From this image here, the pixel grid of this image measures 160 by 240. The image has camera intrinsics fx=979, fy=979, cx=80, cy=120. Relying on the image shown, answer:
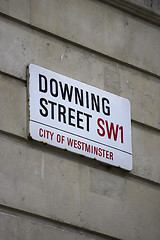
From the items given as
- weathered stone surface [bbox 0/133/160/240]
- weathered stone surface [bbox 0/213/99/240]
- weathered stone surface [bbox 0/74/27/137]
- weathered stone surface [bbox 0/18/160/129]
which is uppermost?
weathered stone surface [bbox 0/18/160/129]

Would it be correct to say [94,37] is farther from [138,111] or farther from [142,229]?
[142,229]

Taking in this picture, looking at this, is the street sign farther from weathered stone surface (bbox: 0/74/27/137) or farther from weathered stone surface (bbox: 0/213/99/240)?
weathered stone surface (bbox: 0/213/99/240)

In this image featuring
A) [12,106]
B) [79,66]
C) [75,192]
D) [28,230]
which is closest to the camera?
[28,230]

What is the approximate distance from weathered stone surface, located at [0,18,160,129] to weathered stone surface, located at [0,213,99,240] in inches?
59.9

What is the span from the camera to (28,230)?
9.59 m

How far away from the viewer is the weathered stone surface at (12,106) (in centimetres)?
983

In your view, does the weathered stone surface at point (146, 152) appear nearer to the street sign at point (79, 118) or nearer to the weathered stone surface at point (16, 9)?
the street sign at point (79, 118)

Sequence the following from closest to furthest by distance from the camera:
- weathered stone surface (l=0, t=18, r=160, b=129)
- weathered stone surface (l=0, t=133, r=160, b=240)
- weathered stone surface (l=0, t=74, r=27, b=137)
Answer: weathered stone surface (l=0, t=133, r=160, b=240)
weathered stone surface (l=0, t=74, r=27, b=137)
weathered stone surface (l=0, t=18, r=160, b=129)

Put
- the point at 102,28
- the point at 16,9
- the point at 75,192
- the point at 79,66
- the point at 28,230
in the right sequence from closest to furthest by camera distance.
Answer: the point at 28,230
the point at 75,192
the point at 16,9
the point at 79,66
the point at 102,28

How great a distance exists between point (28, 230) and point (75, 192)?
751mm

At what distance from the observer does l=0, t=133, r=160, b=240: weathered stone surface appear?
9.70m

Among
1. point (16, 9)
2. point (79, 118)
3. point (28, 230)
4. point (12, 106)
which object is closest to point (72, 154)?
point (79, 118)

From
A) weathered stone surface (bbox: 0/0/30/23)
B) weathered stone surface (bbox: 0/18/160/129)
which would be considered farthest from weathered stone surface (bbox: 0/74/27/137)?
weathered stone surface (bbox: 0/0/30/23)

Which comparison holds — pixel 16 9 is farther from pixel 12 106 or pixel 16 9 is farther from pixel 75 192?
pixel 75 192
